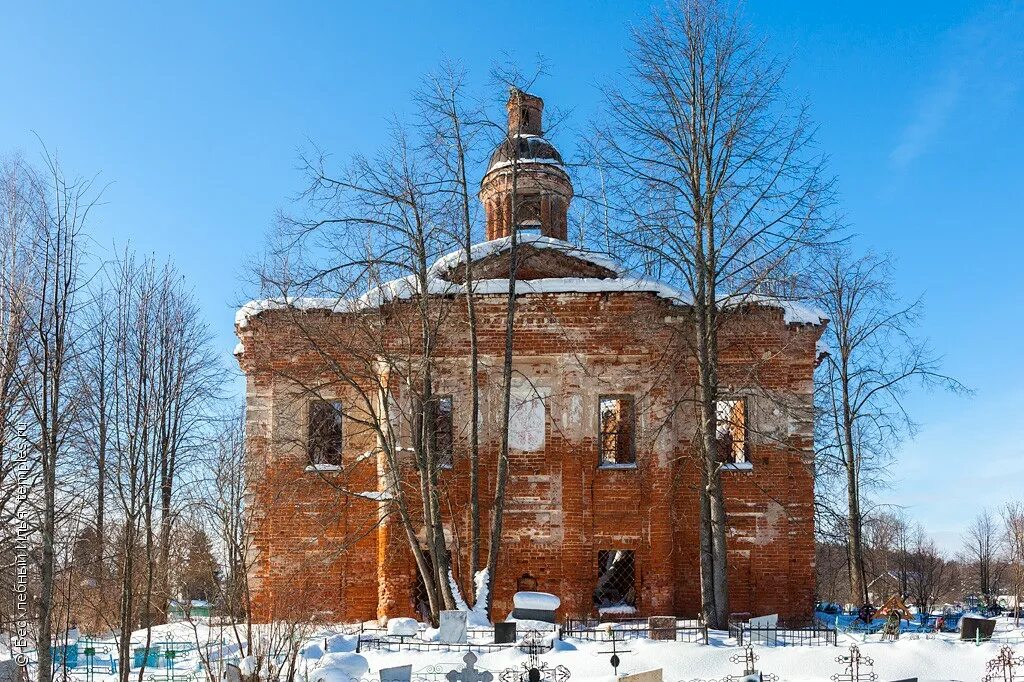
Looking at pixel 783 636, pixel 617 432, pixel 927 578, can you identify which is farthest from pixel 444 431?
pixel 927 578

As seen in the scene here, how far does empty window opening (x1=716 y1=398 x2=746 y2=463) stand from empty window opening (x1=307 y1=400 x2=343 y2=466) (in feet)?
24.3

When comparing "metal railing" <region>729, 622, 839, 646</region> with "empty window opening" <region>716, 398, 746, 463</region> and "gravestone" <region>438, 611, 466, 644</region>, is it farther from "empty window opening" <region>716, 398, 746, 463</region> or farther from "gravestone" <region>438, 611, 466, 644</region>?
"empty window opening" <region>716, 398, 746, 463</region>

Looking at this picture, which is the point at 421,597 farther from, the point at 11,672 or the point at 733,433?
the point at 11,672

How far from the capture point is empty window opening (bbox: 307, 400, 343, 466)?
18.3 m

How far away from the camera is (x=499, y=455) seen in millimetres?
17078

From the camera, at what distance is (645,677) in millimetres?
10336

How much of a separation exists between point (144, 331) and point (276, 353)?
4904 mm

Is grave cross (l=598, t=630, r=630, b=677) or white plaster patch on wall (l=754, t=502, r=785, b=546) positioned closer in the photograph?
grave cross (l=598, t=630, r=630, b=677)

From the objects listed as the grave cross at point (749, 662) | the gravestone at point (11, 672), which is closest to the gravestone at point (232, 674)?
the gravestone at point (11, 672)

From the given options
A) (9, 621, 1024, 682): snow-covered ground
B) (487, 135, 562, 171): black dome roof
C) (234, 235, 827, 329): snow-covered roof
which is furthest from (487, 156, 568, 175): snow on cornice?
(9, 621, 1024, 682): snow-covered ground

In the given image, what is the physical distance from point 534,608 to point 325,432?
5.84 metres

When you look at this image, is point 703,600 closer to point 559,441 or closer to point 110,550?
point 559,441

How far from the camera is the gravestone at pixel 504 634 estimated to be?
1324 cm

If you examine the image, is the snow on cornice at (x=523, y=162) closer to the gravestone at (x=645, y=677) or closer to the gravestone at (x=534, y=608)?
the gravestone at (x=534, y=608)
